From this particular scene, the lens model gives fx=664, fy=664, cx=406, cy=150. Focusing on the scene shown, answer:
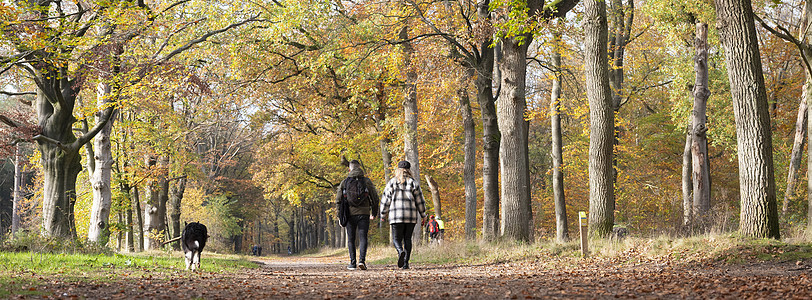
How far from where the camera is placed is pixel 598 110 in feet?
42.2

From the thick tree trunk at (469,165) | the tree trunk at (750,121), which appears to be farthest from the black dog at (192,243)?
the thick tree trunk at (469,165)

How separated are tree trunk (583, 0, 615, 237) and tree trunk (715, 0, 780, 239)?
7.71ft

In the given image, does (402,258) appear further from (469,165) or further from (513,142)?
(469,165)

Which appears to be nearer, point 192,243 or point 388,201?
point 192,243

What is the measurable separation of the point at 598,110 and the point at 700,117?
25.3 ft

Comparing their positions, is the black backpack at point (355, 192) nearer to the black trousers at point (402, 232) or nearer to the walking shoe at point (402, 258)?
the black trousers at point (402, 232)

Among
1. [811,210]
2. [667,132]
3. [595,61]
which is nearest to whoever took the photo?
[811,210]

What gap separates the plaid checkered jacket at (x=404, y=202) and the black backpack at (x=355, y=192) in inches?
13.7

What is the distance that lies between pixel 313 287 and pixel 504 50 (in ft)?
29.4

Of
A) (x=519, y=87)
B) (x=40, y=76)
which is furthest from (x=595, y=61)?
(x=40, y=76)

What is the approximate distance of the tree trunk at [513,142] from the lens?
1466 cm

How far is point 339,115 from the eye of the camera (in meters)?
23.8

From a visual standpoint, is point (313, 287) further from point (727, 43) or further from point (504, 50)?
point (504, 50)

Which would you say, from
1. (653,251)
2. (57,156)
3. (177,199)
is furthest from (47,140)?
(177,199)
